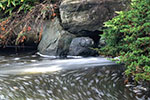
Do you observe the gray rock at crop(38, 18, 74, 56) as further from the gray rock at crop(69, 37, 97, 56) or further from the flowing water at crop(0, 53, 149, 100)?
the flowing water at crop(0, 53, 149, 100)

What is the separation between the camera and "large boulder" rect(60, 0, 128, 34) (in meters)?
7.97

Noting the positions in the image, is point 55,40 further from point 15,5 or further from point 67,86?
point 67,86

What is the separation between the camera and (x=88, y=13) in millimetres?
8016

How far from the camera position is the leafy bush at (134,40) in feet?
14.6

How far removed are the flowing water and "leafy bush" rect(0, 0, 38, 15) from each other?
8.99 ft

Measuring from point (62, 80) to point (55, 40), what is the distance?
3.32m

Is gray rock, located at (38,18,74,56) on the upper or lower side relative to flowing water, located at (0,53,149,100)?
upper

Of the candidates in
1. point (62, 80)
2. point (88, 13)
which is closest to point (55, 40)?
point (88, 13)

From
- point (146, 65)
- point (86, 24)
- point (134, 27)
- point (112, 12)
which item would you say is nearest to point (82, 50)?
point (86, 24)

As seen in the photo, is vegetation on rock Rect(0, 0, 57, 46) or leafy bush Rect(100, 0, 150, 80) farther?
vegetation on rock Rect(0, 0, 57, 46)

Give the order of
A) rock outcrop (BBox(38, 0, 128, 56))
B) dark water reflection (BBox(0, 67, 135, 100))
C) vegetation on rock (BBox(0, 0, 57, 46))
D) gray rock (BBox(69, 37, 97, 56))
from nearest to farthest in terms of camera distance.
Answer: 1. dark water reflection (BBox(0, 67, 135, 100))
2. gray rock (BBox(69, 37, 97, 56))
3. rock outcrop (BBox(38, 0, 128, 56))
4. vegetation on rock (BBox(0, 0, 57, 46))

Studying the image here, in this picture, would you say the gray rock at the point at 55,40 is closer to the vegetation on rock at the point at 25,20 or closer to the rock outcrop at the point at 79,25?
the rock outcrop at the point at 79,25

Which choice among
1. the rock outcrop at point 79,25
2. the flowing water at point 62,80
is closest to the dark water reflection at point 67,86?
the flowing water at point 62,80

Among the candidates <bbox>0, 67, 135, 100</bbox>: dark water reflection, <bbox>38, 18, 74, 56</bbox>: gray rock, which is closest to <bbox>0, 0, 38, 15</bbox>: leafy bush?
<bbox>38, 18, 74, 56</bbox>: gray rock
